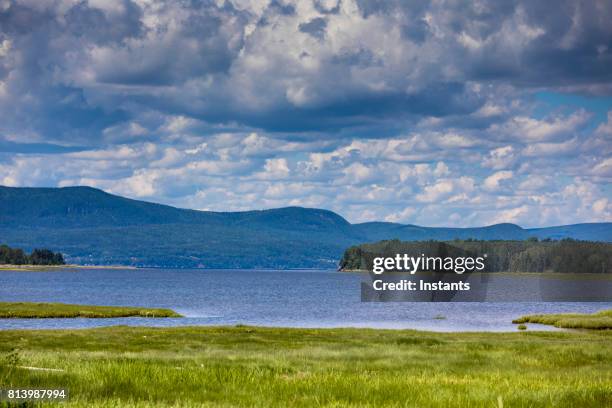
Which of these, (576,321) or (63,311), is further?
(63,311)

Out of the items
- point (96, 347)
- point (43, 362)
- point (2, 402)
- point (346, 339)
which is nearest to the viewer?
point (2, 402)

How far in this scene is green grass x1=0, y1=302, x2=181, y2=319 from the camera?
103 meters

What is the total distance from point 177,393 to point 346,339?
46530 millimetres

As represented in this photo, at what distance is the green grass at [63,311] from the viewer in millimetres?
103125

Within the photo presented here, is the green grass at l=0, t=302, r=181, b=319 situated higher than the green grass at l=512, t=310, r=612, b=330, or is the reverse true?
the green grass at l=512, t=310, r=612, b=330

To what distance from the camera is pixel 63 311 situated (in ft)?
356

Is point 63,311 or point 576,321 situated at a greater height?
point 576,321

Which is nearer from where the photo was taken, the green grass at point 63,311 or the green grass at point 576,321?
the green grass at point 576,321

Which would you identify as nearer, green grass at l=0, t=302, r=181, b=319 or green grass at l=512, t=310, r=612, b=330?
green grass at l=512, t=310, r=612, b=330

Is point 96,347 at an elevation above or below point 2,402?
below

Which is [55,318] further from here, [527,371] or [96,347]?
[527,371]

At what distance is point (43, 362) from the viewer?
85.1 ft

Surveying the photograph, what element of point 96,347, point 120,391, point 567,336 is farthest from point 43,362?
point 567,336

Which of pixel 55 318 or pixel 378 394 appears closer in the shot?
pixel 378 394
